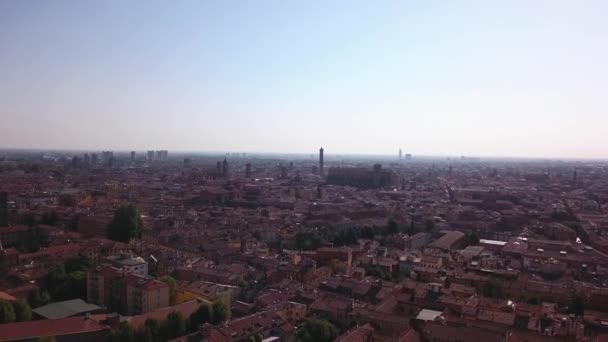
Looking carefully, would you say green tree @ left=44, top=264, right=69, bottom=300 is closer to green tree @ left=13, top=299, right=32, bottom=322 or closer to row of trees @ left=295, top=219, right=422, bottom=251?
green tree @ left=13, top=299, right=32, bottom=322

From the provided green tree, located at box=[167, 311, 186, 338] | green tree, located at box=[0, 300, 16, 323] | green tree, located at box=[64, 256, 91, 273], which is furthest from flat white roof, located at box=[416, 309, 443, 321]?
green tree, located at box=[64, 256, 91, 273]

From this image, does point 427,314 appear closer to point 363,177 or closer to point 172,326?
Answer: point 172,326

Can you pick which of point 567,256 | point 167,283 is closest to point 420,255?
point 567,256

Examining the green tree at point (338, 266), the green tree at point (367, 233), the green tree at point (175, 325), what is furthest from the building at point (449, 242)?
the green tree at point (175, 325)

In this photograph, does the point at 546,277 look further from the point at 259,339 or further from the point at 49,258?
the point at 49,258

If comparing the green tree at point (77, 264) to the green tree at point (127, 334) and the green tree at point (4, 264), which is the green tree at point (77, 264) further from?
the green tree at point (127, 334)

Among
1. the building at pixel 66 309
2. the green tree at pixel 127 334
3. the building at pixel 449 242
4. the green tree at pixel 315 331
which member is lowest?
the building at pixel 449 242

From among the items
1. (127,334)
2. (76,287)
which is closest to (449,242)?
(76,287)
